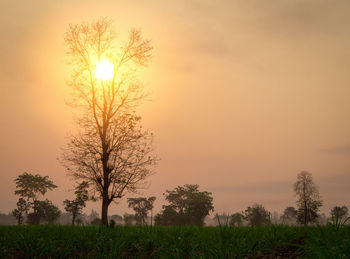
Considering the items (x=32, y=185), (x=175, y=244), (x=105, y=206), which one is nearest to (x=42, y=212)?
(x=32, y=185)

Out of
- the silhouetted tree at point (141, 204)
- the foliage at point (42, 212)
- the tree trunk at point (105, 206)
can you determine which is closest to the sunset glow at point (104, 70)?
the tree trunk at point (105, 206)

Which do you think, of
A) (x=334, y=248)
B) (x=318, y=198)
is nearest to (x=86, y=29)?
(x=334, y=248)

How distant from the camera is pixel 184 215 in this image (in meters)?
83.9

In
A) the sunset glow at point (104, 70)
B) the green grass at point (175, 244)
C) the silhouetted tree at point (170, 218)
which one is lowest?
the silhouetted tree at point (170, 218)

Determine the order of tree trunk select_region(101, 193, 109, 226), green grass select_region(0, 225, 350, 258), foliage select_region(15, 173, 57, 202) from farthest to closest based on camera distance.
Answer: foliage select_region(15, 173, 57, 202)
tree trunk select_region(101, 193, 109, 226)
green grass select_region(0, 225, 350, 258)

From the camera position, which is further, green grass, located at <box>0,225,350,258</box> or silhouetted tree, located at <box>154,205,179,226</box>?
silhouetted tree, located at <box>154,205,179,226</box>

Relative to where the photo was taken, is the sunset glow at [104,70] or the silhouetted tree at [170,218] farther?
the silhouetted tree at [170,218]

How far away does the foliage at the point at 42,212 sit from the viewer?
76.9 metres

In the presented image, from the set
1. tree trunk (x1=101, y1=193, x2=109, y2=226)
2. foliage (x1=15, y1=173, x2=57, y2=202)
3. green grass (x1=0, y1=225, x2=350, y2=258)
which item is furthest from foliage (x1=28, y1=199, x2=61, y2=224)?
green grass (x1=0, y1=225, x2=350, y2=258)

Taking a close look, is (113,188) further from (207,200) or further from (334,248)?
(207,200)

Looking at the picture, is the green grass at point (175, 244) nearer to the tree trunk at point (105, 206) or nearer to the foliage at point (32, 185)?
the tree trunk at point (105, 206)

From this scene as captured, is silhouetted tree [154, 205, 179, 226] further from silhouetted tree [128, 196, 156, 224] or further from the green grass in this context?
the green grass

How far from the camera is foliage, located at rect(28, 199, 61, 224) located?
76875 mm

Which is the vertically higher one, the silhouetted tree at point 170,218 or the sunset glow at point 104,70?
the sunset glow at point 104,70
